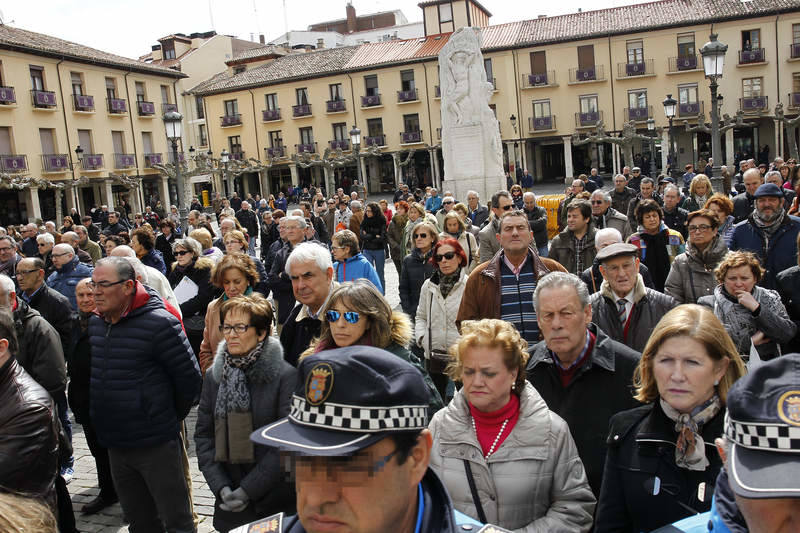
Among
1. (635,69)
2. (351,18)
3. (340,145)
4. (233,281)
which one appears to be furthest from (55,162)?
(233,281)

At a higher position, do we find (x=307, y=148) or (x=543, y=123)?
(x=307, y=148)

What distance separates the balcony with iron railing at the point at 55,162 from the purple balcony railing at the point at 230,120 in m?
16.0

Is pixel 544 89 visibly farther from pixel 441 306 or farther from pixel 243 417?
pixel 243 417

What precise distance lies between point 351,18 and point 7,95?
1493 inches

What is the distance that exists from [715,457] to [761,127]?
48068mm

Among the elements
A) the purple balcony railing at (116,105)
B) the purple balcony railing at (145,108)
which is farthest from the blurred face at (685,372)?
the purple balcony railing at (145,108)

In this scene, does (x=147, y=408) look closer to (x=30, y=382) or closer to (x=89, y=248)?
(x=30, y=382)

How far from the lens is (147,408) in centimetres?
395

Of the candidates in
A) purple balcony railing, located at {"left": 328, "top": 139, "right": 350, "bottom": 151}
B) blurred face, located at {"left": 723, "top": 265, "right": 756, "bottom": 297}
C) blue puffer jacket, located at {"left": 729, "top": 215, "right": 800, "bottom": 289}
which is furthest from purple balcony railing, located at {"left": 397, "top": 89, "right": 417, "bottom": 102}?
blurred face, located at {"left": 723, "top": 265, "right": 756, "bottom": 297}

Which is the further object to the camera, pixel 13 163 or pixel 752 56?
pixel 752 56

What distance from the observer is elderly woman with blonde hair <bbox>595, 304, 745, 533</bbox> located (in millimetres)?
2418

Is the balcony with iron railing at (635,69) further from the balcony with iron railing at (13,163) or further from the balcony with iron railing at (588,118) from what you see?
the balcony with iron railing at (13,163)

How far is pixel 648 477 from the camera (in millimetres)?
2443

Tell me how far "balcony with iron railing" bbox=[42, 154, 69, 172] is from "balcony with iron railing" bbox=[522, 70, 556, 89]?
29467mm
